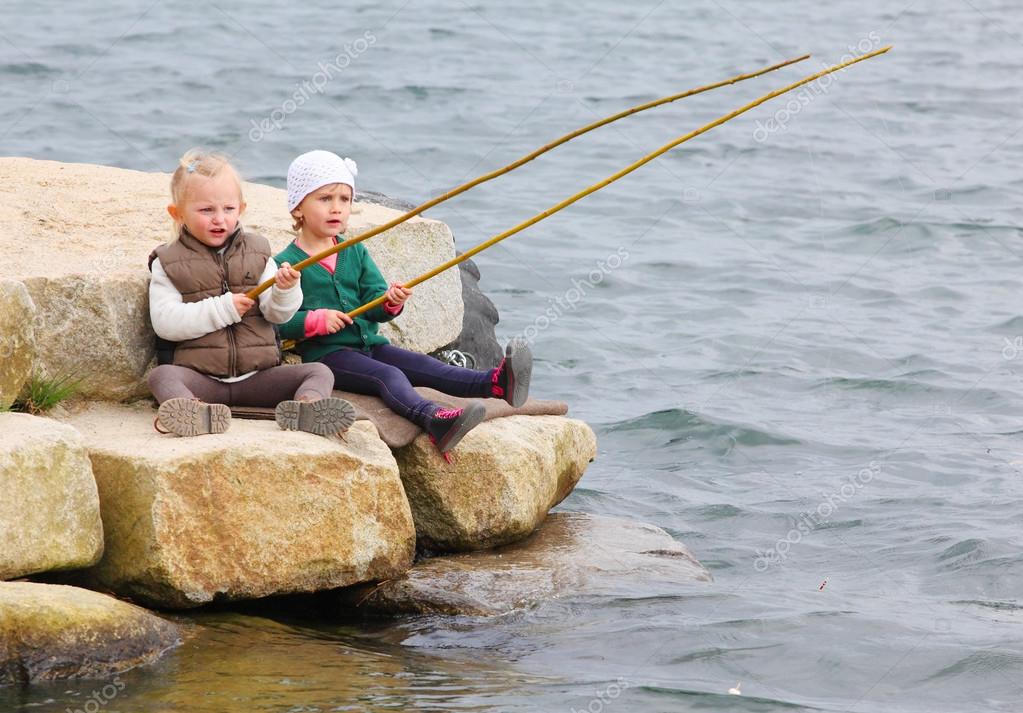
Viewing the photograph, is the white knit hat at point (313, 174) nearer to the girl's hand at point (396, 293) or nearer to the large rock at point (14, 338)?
the girl's hand at point (396, 293)

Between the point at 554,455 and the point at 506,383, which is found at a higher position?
the point at 506,383

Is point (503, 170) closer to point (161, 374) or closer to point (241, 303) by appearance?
point (241, 303)

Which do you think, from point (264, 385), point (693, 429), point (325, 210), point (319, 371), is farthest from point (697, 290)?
point (264, 385)

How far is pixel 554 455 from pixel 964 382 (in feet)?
15.0

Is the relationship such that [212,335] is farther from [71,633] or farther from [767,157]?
[767,157]

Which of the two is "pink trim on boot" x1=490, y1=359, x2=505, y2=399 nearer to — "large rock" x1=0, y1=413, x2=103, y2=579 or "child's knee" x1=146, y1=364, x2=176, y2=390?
"child's knee" x1=146, y1=364, x2=176, y2=390

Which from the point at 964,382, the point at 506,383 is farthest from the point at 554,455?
the point at 964,382

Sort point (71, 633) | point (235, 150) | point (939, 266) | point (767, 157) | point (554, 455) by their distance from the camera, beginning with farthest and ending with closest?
point (767, 157) → point (235, 150) → point (939, 266) → point (554, 455) → point (71, 633)

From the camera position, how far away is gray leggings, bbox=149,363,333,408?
17.9 feet

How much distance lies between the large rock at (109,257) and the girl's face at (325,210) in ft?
1.08

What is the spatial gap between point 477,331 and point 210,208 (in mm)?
2429

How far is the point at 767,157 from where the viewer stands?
15.1 meters

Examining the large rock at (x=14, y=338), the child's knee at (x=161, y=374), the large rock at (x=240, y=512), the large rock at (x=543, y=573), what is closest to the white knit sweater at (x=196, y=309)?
the child's knee at (x=161, y=374)

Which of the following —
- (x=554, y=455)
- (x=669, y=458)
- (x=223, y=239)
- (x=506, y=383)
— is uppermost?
(x=223, y=239)
